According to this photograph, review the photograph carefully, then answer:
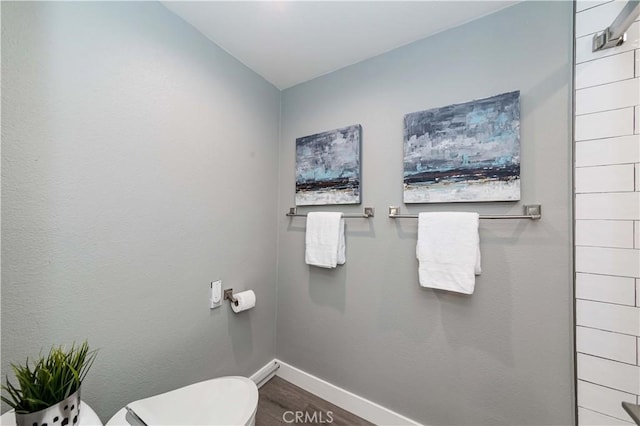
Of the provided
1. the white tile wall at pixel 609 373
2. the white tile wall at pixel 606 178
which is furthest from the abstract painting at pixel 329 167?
the white tile wall at pixel 609 373

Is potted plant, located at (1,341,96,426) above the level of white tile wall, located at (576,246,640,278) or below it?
below

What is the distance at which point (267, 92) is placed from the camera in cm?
170

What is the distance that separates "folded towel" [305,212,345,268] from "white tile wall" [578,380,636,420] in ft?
3.79

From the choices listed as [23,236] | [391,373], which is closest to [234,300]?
[23,236]

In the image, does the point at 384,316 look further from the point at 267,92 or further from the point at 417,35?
the point at 267,92

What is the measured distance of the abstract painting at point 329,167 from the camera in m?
1.45

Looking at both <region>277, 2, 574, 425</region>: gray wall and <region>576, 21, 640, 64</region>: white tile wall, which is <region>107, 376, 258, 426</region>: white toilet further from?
<region>576, 21, 640, 64</region>: white tile wall

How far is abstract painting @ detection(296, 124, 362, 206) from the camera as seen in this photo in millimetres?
1453

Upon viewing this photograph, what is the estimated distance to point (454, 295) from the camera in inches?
46.6

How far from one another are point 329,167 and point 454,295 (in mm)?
1031

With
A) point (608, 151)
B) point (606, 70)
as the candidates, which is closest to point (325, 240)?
point (608, 151)

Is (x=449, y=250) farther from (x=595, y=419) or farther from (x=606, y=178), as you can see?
(x=595, y=419)

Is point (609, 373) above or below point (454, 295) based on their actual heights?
below

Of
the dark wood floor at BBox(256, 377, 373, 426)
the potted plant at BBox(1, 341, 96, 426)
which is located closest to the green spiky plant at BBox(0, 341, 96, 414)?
the potted plant at BBox(1, 341, 96, 426)
